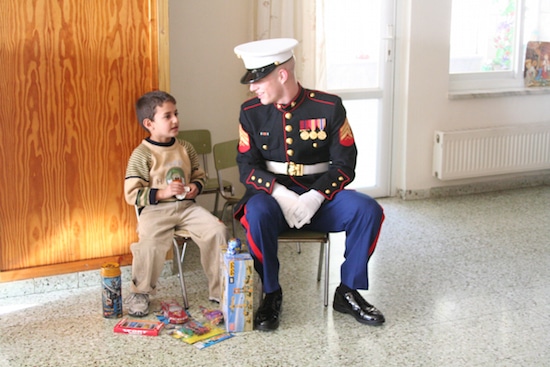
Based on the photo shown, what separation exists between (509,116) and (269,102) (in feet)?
9.77

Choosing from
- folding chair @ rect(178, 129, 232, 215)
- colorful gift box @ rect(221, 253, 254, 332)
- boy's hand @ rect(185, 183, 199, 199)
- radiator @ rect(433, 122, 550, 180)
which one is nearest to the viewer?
colorful gift box @ rect(221, 253, 254, 332)

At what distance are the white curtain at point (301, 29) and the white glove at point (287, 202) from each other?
5.16 feet

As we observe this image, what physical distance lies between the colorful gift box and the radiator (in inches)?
107

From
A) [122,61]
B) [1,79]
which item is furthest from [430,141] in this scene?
[1,79]

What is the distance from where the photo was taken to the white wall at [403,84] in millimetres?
4727

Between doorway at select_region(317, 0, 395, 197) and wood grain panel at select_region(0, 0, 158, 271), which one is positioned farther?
doorway at select_region(317, 0, 395, 197)

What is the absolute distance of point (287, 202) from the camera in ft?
11.1

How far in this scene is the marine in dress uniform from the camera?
335 cm

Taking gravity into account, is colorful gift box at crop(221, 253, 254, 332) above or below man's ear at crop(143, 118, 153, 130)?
below

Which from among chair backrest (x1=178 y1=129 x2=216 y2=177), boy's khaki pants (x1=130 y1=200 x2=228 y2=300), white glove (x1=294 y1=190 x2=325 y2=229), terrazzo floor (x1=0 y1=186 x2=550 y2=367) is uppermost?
chair backrest (x1=178 y1=129 x2=216 y2=177)

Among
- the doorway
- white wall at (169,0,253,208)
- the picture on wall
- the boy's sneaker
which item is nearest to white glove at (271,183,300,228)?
the boy's sneaker

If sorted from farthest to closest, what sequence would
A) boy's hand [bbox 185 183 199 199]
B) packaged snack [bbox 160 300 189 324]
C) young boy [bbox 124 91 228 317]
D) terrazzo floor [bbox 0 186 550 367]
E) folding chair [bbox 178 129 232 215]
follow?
folding chair [bbox 178 129 232 215] → boy's hand [bbox 185 183 199 199] → young boy [bbox 124 91 228 317] → packaged snack [bbox 160 300 189 324] → terrazzo floor [bbox 0 186 550 367]

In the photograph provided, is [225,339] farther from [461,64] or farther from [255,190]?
[461,64]

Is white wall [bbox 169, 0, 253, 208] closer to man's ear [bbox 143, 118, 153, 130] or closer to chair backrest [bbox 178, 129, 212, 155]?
chair backrest [bbox 178, 129, 212, 155]
